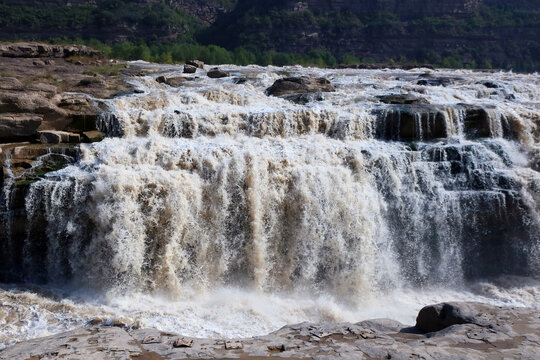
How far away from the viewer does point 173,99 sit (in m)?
16.8

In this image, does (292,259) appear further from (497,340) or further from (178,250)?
(497,340)

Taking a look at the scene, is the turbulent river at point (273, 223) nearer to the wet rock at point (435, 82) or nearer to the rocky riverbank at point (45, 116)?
the rocky riverbank at point (45, 116)

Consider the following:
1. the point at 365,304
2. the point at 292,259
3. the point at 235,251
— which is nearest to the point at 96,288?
the point at 235,251

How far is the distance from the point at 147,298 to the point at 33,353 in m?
3.50

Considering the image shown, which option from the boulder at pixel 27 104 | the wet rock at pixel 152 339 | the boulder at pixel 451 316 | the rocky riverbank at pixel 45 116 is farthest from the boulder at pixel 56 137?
the boulder at pixel 451 316

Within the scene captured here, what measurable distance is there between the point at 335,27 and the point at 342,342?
225 ft

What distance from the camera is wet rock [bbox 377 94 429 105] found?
707 inches

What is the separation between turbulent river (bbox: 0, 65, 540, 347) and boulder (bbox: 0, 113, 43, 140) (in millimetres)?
1805

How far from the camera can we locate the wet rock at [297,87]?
1998cm

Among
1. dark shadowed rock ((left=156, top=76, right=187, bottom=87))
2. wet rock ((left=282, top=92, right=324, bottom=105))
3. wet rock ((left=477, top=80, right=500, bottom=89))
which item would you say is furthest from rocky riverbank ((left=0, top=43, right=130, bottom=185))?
wet rock ((left=477, top=80, right=500, bottom=89))

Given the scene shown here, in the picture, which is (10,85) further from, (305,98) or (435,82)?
(435,82)

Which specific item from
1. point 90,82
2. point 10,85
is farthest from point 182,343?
point 90,82

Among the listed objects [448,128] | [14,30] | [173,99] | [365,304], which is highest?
[14,30]

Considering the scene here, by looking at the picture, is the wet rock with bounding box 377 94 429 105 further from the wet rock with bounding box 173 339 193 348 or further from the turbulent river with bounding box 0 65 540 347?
the wet rock with bounding box 173 339 193 348
